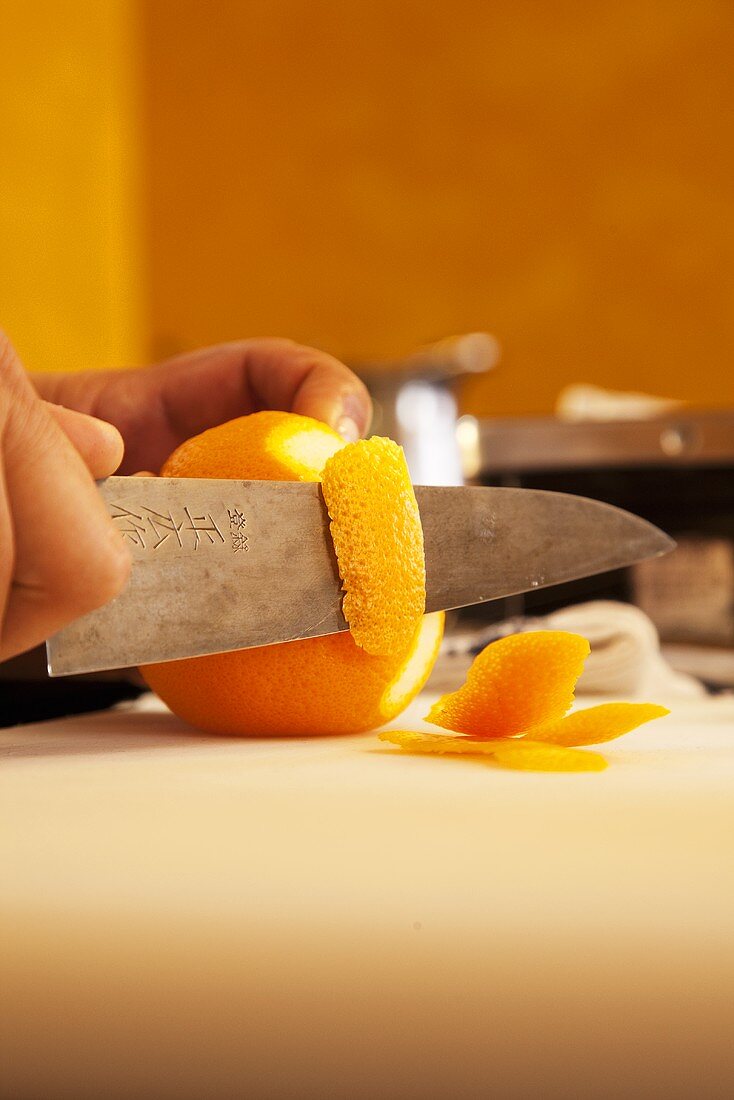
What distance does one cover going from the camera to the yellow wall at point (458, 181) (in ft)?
12.8

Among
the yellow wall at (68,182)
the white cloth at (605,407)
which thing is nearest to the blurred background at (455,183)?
the yellow wall at (68,182)

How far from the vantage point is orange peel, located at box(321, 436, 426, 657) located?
0.60 meters

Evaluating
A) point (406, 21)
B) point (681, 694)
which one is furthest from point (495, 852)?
point (406, 21)

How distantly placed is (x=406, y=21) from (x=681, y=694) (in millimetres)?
3844

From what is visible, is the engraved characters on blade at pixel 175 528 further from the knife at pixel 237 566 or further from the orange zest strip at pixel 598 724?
the orange zest strip at pixel 598 724

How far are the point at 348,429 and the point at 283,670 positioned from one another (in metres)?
0.24

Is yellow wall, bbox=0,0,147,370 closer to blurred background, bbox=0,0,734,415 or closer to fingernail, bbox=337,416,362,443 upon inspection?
blurred background, bbox=0,0,734,415

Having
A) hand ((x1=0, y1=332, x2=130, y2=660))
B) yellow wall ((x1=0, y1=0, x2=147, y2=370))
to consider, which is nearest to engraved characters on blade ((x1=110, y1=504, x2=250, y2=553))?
hand ((x1=0, y1=332, x2=130, y2=660))

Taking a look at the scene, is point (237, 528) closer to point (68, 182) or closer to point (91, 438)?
point (91, 438)

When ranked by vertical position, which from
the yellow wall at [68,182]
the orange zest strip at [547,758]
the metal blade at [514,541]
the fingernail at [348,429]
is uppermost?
the yellow wall at [68,182]

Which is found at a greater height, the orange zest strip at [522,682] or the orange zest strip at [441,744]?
the orange zest strip at [522,682]

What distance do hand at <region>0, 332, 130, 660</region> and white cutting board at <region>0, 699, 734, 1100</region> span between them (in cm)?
9

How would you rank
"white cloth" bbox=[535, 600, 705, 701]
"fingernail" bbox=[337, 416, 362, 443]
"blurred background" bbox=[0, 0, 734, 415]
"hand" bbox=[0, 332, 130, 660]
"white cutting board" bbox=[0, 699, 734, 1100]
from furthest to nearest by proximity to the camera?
"blurred background" bbox=[0, 0, 734, 415] → "white cloth" bbox=[535, 600, 705, 701] → "fingernail" bbox=[337, 416, 362, 443] → "hand" bbox=[0, 332, 130, 660] → "white cutting board" bbox=[0, 699, 734, 1100]

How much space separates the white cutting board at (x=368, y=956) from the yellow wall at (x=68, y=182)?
225 cm
